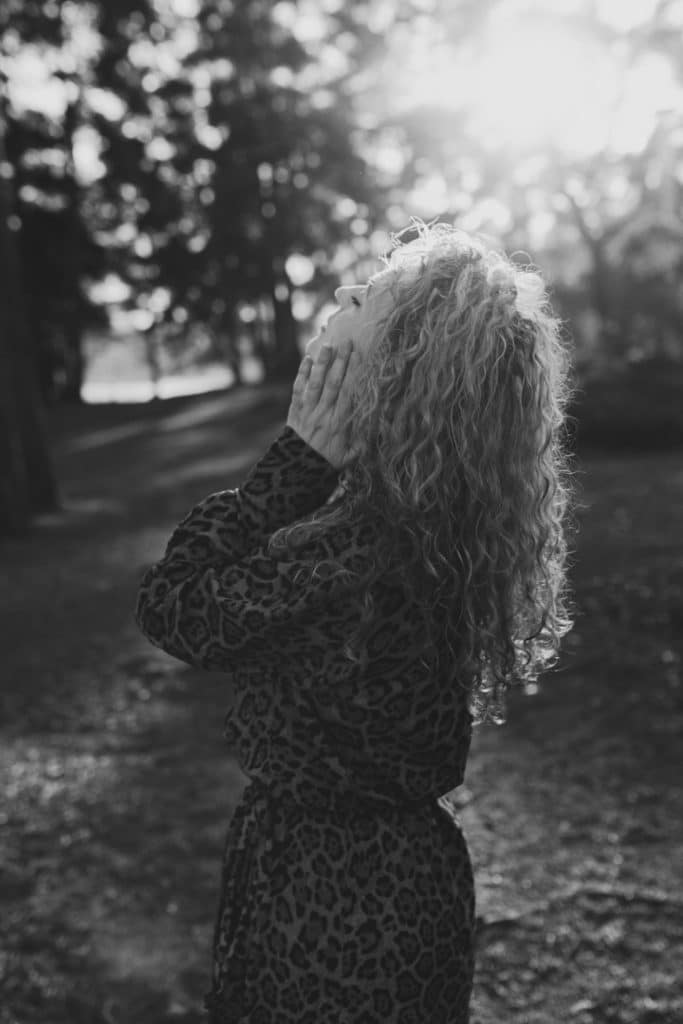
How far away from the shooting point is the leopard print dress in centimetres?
174

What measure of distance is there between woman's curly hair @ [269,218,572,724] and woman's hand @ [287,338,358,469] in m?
0.03

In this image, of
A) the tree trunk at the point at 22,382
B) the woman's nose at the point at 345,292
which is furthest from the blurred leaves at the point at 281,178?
the woman's nose at the point at 345,292

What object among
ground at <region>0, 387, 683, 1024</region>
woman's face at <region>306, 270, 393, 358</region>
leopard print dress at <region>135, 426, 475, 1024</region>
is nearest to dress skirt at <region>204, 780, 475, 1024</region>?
leopard print dress at <region>135, 426, 475, 1024</region>

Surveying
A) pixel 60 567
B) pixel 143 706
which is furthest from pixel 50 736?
pixel 60 567

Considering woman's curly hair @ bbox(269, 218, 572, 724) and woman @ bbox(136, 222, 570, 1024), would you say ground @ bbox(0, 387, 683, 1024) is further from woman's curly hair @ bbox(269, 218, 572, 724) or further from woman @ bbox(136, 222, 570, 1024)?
woman's curly hair @ bbox(269, 218, 572, 724)

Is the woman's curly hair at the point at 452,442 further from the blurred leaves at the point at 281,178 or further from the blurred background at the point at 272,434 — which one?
the blurred leaves at the point at 281,178

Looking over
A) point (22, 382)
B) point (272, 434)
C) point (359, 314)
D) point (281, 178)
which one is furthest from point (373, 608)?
point (281, 178)

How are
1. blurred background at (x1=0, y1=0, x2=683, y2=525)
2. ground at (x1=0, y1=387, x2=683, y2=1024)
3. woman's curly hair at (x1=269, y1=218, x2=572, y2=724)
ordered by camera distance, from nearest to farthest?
woman's curly hair at (x1=269, y1=218, x2=572, y2=724)
ground at (x1=0, y1=387, x2=683, y2=1024)
blurred background at (x1=0, y1=0, x2=683, y2=525)

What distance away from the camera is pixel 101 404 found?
26.0m

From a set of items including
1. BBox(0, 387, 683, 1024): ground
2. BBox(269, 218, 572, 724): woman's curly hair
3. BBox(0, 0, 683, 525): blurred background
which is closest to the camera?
BBox(269, 218, 572, 724): woman's curly hair

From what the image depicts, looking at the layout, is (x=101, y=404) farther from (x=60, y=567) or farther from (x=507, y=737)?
(x=507, y=737)

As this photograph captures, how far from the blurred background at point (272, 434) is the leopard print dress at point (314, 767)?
85 centimetres

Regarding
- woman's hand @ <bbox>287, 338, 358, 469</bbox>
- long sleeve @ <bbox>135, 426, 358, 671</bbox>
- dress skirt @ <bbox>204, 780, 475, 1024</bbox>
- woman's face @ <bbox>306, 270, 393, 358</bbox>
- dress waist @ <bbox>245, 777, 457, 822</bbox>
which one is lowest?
dress skirt @ <bbox>204, 780, 475, 1024</bbox>

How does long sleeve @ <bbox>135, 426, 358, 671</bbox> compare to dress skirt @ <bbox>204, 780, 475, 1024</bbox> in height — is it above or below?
above
